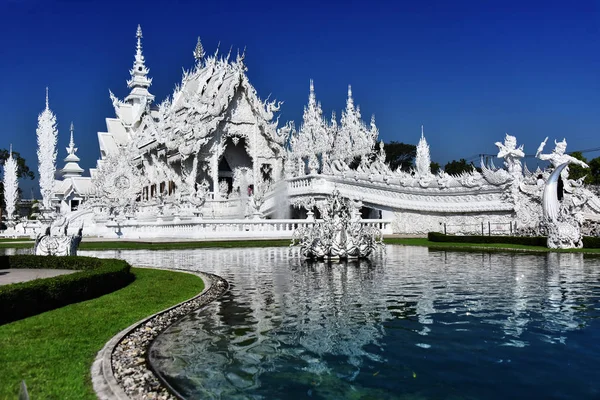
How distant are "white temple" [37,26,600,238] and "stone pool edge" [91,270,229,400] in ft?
49.8

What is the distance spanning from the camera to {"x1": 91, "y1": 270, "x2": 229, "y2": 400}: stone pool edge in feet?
17.0

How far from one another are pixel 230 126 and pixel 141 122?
20099 mm

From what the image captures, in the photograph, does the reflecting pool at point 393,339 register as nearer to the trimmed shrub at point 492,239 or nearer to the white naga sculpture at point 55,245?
the white naga sculpture at point 55,245

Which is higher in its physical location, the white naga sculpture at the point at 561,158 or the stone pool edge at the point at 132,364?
the white naga sculpture at the point at 561,158

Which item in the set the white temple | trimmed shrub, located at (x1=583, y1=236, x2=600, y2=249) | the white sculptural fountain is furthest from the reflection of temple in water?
the white temple

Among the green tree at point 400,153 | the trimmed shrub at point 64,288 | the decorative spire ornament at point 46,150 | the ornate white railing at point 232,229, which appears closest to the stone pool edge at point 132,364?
the trimmed shrub at point 64,288

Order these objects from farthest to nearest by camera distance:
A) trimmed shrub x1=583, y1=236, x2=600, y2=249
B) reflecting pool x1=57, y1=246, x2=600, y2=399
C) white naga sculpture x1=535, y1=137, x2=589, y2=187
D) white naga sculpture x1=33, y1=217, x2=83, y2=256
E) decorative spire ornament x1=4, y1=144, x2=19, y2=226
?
decorative spire ornament x1=4, y1=144, x2=19, y2=226 → white naga sculpture x1=535, y1=137, x2=589, y2=187 → trimmed shrub x1=583, y1=236, x2=600, y2=249 → white naga sculpture x1=33, y1=217, x2=83, y2=256 → reflecting pool x1=57, y1=246, x2=600, y2=399

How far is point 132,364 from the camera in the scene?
6.12 metres

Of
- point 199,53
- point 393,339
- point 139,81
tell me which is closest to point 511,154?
point 393,339

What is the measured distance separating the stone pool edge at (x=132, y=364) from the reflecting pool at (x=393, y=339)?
20cm

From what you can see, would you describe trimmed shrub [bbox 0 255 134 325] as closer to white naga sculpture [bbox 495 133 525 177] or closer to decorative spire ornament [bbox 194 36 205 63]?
white naga sculpture [bbox 495 133 525 177]

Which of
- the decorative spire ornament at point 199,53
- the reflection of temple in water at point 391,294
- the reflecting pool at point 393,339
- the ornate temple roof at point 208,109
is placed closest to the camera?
the reflecting pool at point 393,339

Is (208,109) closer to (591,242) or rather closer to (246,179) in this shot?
(246,179)

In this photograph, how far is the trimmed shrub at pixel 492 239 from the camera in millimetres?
21719
